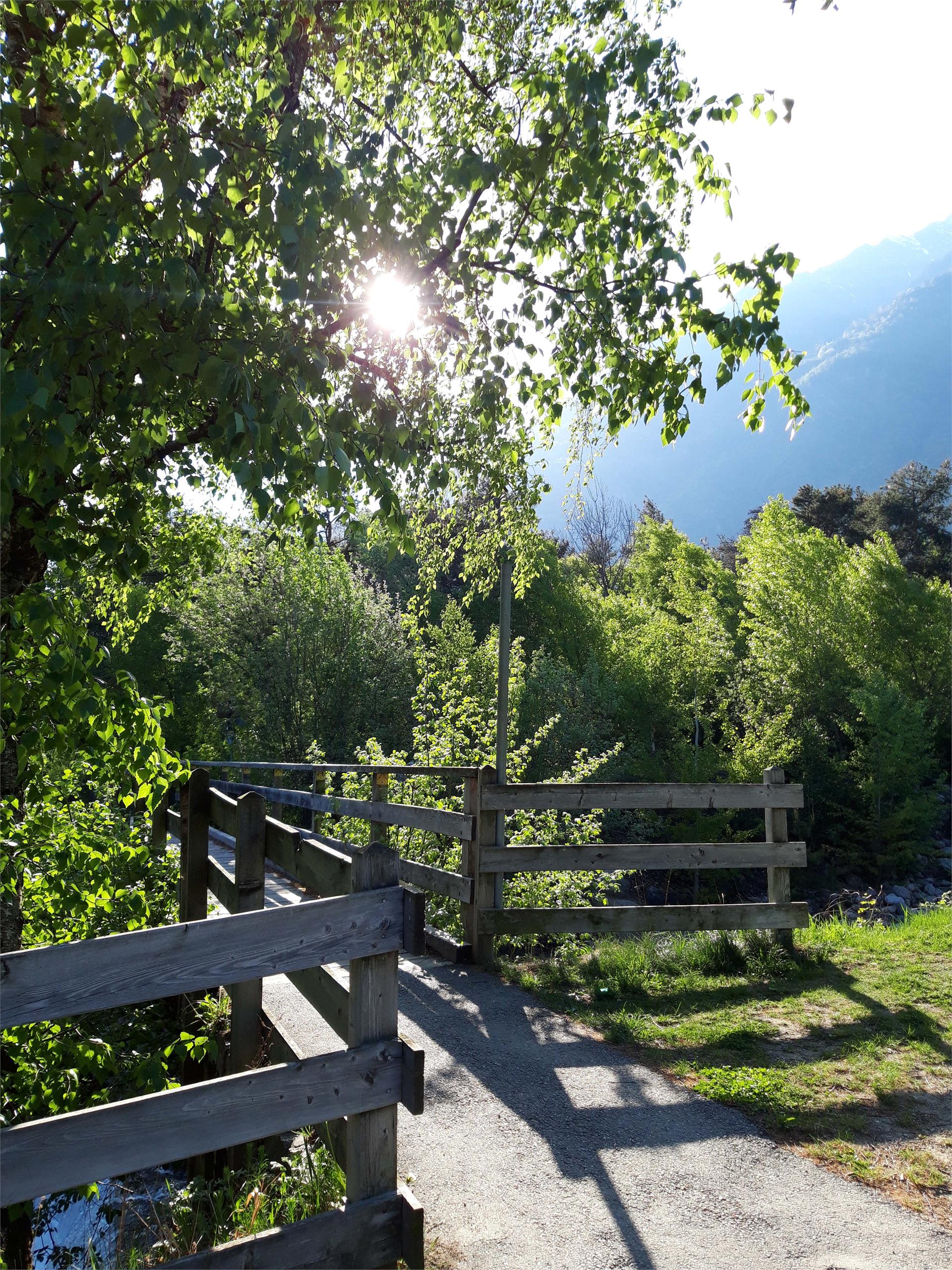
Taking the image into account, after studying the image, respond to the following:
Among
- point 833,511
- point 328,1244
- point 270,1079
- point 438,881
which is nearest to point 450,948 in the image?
point 438,881

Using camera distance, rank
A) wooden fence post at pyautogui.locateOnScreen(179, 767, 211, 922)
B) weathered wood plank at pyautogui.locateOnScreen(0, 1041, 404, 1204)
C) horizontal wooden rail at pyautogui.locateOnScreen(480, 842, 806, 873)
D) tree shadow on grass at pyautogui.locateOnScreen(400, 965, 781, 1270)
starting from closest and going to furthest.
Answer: weathered wood plank at pyautogui.locateOnScreen(0, 1041, 404, 1204), tree shadow on grass at pyautogui.locateOnScreen(400, 965, 781, 1270), wooden fence post at pyautogui.locateOnScreen(179, 767, 211, 922), horizontal wooden rail at pyautogui.locateOnScreen(480, 842, 806, 873)

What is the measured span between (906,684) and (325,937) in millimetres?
34181

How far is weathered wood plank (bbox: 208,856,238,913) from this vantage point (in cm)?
419

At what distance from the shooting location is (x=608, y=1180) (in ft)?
11.3

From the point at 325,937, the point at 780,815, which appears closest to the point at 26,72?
the point at 325,937

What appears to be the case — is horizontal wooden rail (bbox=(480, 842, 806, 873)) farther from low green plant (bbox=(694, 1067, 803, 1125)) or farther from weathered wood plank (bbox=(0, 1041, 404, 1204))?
weathered wood plank (bbox=(0, 1041, 404, 1204))

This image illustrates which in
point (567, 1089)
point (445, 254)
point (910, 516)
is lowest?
point (567, 1089)

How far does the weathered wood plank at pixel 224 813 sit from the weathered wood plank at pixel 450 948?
228 cm

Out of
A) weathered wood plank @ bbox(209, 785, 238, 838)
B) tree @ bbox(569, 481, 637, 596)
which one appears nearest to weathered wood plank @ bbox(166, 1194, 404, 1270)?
weathered wood plank @ bbox(209, 785, 238, 838)

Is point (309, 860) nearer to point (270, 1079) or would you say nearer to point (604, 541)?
point (270, 1079)

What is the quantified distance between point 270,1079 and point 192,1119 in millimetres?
233

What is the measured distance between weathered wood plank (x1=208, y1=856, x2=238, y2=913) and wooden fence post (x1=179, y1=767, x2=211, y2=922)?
0.06 metres

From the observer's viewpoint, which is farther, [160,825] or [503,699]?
[160,825]

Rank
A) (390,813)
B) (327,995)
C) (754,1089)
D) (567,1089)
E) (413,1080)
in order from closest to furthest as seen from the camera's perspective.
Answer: (413,1080)
(327,995)
(754,1089)
(567,1089)
(390,813)
